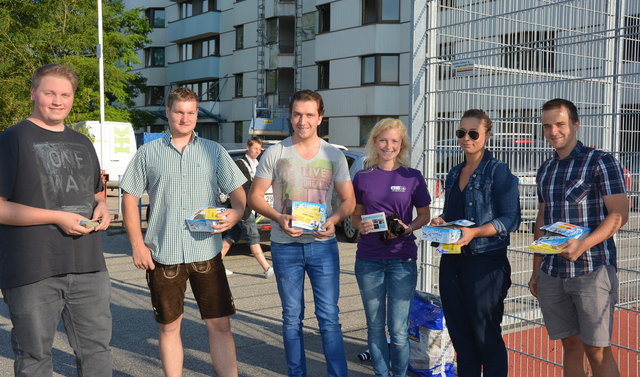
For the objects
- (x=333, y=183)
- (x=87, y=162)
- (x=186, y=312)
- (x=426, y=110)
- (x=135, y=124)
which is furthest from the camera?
(x=135, y=124)

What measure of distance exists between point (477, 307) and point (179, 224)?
187cm

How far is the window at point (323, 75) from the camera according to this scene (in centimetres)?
3142

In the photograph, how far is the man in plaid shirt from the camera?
3408 mm

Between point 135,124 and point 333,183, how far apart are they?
108 ft

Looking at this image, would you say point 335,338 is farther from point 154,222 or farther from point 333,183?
point 154,222

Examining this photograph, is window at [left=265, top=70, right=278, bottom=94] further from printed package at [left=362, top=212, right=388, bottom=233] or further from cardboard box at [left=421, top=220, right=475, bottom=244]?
cardboard box at [left=421, top=220, right=475, bottom=244]

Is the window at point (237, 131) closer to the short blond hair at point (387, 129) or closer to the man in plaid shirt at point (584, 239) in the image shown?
the short blond hair at point (387, 129)

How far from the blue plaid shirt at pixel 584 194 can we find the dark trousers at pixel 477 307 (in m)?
0.35

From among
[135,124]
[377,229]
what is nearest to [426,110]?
[377,229]

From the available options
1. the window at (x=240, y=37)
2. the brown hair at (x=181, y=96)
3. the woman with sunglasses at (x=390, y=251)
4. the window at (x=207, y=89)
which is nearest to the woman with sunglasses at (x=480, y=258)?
the woman with sunglasses at (x=390, y=251)

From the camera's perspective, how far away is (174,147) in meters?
4.07

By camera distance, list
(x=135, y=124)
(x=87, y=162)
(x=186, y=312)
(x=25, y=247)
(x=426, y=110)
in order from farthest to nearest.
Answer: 1. (x=135, y=124)
2. (x=186, y=312)
3. (x=426, y=110)
4. (x=87, y=162)
5. (x=25, y=247)

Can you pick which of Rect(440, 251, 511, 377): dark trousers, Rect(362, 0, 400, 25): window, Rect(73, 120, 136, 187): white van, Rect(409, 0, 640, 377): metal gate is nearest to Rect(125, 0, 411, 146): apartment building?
Rect(362, 0, 400, 25): window

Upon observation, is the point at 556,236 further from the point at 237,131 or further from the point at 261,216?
the point at 237,131
